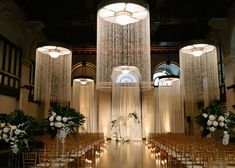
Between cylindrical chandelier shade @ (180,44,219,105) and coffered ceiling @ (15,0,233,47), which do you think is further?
coffered ceiling @ (15,0,233,47)

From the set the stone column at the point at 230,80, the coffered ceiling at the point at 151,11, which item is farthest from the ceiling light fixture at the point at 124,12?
the stone column at the point at 230,80

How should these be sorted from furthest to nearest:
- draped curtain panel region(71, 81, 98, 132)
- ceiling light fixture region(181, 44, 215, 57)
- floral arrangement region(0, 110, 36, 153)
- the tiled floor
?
draped curtain panel region(71, 81, 98, 132) < ceiling light fixture region(181, 44, 215, 57) < the tiled floor < floral arrangement region(0, 110, 36, 153)

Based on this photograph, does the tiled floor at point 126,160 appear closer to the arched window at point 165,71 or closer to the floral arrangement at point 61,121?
the floral arrangement at point 61,121

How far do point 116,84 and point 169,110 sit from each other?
412 centimetres

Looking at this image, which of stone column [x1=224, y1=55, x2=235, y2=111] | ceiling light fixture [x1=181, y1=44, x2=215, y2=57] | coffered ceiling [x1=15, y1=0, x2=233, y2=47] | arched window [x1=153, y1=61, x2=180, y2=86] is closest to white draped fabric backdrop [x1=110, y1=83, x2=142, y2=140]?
arched window [x1=153, y1=61, x2=180, y2=86]

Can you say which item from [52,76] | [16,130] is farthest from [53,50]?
[16,130]

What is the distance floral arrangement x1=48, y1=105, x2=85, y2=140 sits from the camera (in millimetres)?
7062

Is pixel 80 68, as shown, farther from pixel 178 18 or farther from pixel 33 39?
pixel 178 18

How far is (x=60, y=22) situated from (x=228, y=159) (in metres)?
9.65

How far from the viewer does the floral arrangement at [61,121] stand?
7.06m

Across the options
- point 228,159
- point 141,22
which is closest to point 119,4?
point 141,22

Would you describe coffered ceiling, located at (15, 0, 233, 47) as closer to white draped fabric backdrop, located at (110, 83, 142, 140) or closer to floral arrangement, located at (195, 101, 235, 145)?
floral arrangement, located at (195, 101, 235, 145)

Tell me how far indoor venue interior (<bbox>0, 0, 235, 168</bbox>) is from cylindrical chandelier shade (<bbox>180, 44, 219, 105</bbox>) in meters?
0.05

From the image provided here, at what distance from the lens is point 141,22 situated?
8.35m
